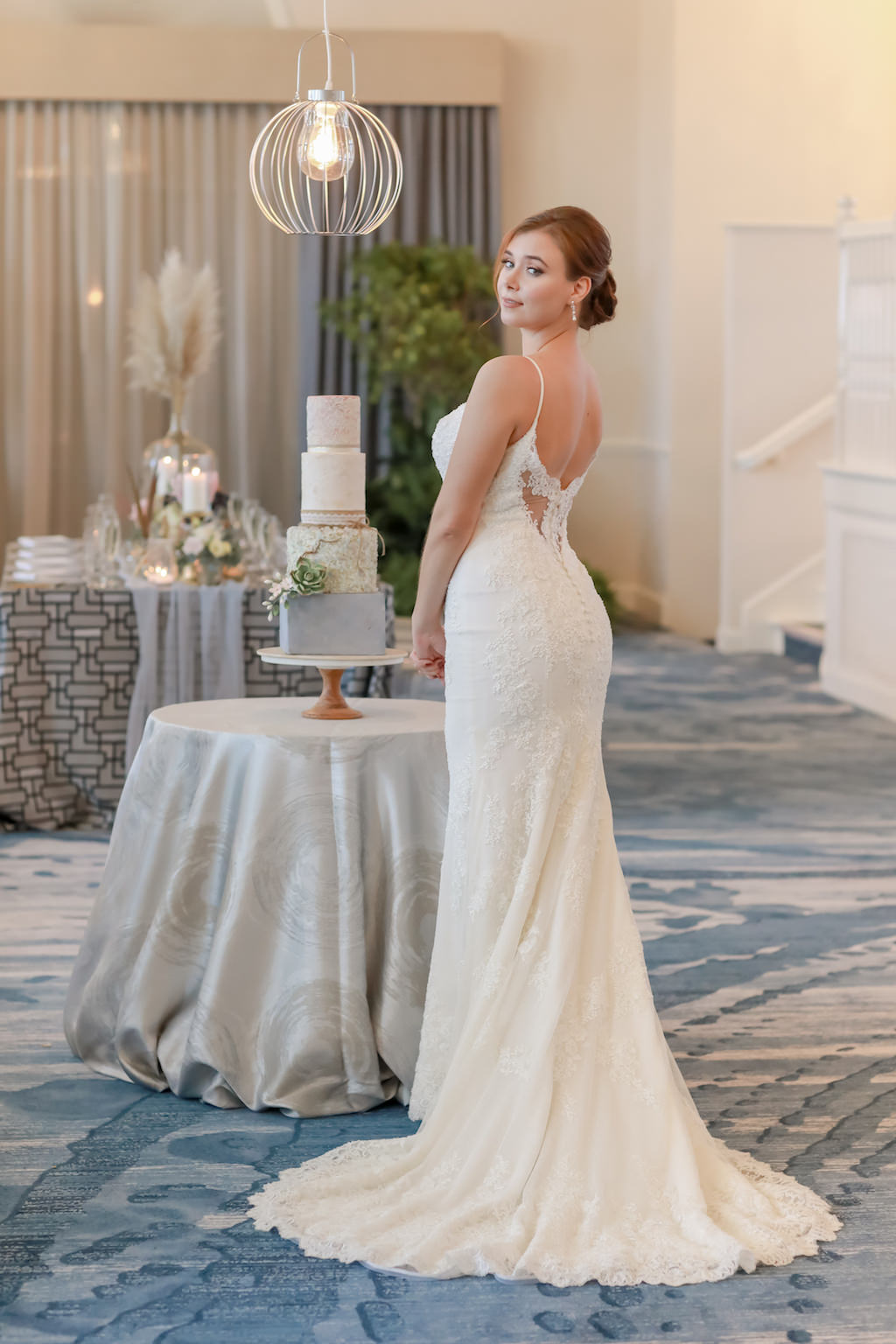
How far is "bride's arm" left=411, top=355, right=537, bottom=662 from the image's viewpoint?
8.38ft

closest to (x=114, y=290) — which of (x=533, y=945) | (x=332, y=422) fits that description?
(x=332, y=422)

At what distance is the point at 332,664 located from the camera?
318 cm

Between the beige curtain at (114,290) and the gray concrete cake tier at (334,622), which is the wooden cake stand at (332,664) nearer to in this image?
the gray concrete cake tier at (334,622)

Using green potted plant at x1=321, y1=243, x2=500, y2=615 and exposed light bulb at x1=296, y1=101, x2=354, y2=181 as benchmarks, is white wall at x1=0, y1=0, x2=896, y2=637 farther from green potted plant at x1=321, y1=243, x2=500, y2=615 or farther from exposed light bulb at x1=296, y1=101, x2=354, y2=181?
exposed light bulb at x1=296, y1=101, x2=354, y2=181

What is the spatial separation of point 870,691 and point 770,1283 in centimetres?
577

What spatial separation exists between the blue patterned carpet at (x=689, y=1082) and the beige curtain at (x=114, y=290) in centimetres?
587

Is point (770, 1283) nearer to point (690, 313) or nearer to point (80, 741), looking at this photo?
point (80, 741)

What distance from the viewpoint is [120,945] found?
326cm

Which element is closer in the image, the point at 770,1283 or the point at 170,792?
the point at 770,1283

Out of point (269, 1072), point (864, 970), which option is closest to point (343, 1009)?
point (269, 1072)

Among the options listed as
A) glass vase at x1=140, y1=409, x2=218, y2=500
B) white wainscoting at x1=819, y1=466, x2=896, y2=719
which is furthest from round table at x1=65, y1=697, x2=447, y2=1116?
white wainscoting at x1=819, y1=466, x2=896, y2=719

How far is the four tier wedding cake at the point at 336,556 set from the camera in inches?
125

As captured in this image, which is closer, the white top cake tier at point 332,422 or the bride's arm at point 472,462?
the bride's arm at point 472,462

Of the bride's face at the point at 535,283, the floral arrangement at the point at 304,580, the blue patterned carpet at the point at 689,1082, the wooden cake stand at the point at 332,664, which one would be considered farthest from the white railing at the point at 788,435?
the bride's face at the point at 535,283
